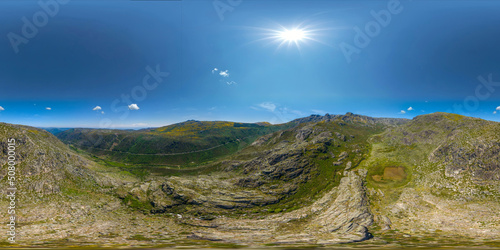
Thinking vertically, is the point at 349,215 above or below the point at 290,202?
above

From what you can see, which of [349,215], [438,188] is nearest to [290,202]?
[349,215]
